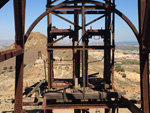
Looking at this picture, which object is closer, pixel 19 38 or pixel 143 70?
pixel 19 38

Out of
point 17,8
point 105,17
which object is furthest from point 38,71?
point 17,8

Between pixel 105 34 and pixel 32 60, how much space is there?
39372 millimetres

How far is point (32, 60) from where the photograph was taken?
46.7m

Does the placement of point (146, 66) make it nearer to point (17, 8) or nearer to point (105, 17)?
point (17, 8)

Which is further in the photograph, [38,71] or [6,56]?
[38,71]

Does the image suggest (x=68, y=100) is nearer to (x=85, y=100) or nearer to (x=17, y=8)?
(x=85, y=100)

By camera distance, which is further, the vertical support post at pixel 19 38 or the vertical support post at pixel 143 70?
the vertical support post at pixel 143 70

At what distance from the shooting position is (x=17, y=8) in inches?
162

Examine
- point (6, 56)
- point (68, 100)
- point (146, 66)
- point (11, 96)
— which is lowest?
point (11, 96)

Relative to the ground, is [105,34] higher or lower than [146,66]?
higher

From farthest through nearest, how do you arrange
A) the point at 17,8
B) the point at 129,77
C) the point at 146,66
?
1. the point at 129,77
2. the point at 146,66
3. the point at 17,8

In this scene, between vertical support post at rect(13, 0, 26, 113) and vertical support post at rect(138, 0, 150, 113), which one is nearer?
vertical support post at rect(13, 0, 26, 113)

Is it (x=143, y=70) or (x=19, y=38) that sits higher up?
(x=19, y=38)

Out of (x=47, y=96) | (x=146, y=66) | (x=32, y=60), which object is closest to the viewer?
(x=146, y=66)
